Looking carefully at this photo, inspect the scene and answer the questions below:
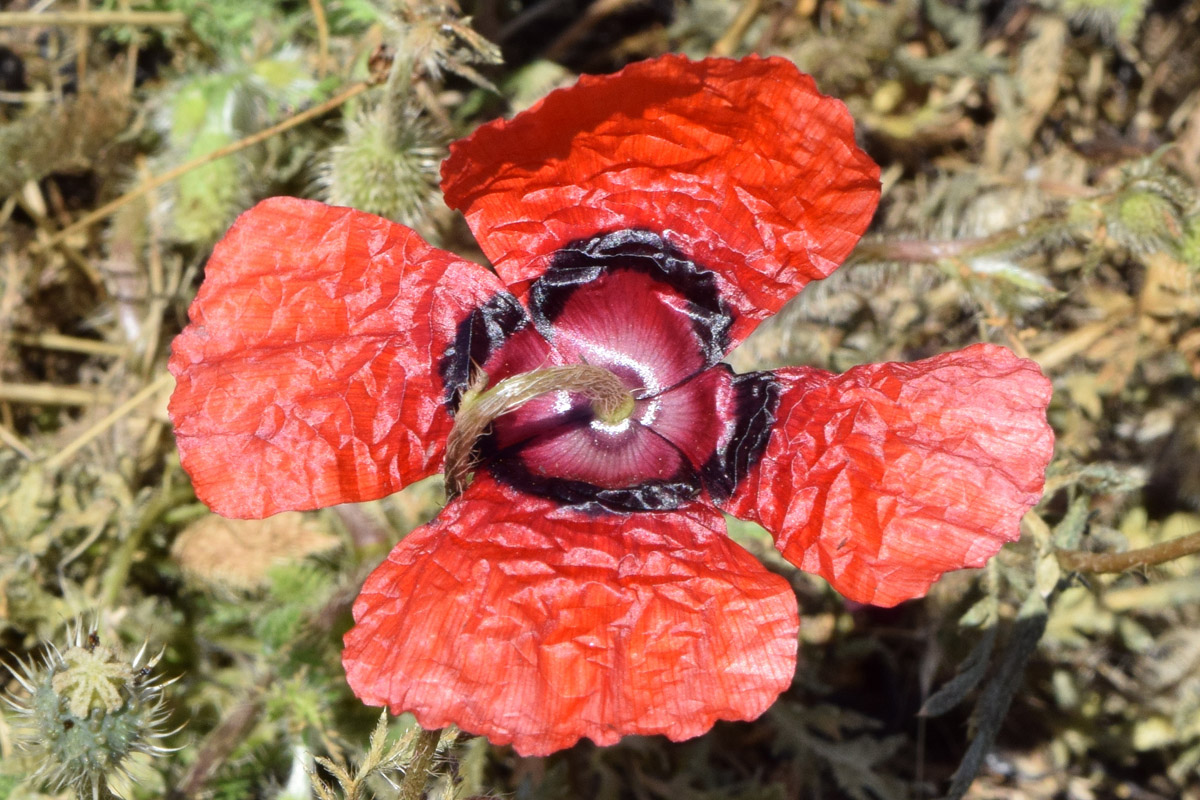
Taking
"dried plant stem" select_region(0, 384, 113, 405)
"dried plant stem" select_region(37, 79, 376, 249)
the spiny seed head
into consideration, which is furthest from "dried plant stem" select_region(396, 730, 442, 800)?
"dried plant stem" select_region(0, 384, 113, 405)

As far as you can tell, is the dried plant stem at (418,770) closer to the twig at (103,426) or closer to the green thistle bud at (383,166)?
the green thistle bud at (383,166)

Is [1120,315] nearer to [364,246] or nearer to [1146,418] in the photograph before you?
[1146,418]

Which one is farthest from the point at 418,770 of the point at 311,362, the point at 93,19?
the point at 93,19

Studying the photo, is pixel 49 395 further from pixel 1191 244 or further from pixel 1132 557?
pixel 1191 244

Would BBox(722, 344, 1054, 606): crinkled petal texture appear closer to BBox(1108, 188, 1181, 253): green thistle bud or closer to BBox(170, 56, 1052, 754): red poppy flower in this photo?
BBox(170, 56, 1052, 754): red poppy flower

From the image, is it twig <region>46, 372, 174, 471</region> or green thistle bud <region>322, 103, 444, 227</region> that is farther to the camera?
twig <region>46, 372, 174, 471</region>

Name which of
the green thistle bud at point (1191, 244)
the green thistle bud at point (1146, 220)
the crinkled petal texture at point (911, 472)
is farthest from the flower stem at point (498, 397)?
the green thistle bud at point (1191, 244)
